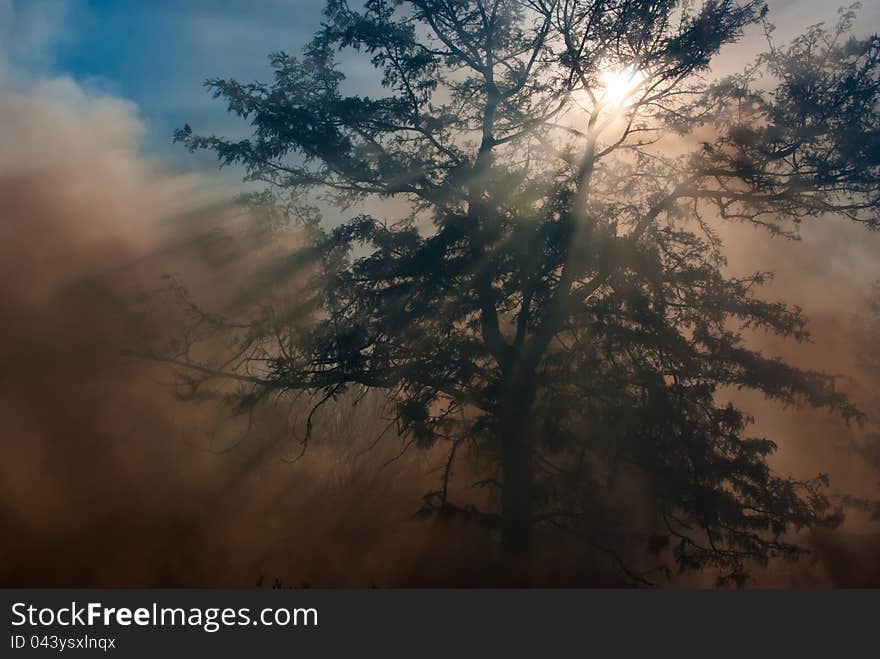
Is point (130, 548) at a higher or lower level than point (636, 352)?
lower

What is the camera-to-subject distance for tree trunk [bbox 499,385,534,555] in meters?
10.1

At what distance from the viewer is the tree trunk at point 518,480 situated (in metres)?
10.1

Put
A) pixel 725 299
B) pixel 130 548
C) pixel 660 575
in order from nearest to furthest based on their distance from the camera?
1. pixel 725 299
2. pixel 660 575
3. pixel 130 548

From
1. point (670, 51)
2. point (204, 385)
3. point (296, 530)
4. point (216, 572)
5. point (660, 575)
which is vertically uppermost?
point (670, 51)

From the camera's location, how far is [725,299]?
33.3 feet

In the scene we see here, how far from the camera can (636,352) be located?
9750 mm

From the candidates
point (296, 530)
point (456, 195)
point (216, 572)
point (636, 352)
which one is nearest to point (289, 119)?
point (456, 195)

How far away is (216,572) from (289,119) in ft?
29.7

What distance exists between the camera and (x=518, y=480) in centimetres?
1038

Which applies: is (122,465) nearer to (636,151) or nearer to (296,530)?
(296,530)

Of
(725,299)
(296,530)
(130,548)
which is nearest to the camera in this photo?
(725,299)

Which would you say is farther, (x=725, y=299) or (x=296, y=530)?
(x=296, y=530)

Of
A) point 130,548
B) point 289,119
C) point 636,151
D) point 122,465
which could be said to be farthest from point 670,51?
point 122,465

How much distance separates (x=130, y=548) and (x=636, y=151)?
12.8 m
